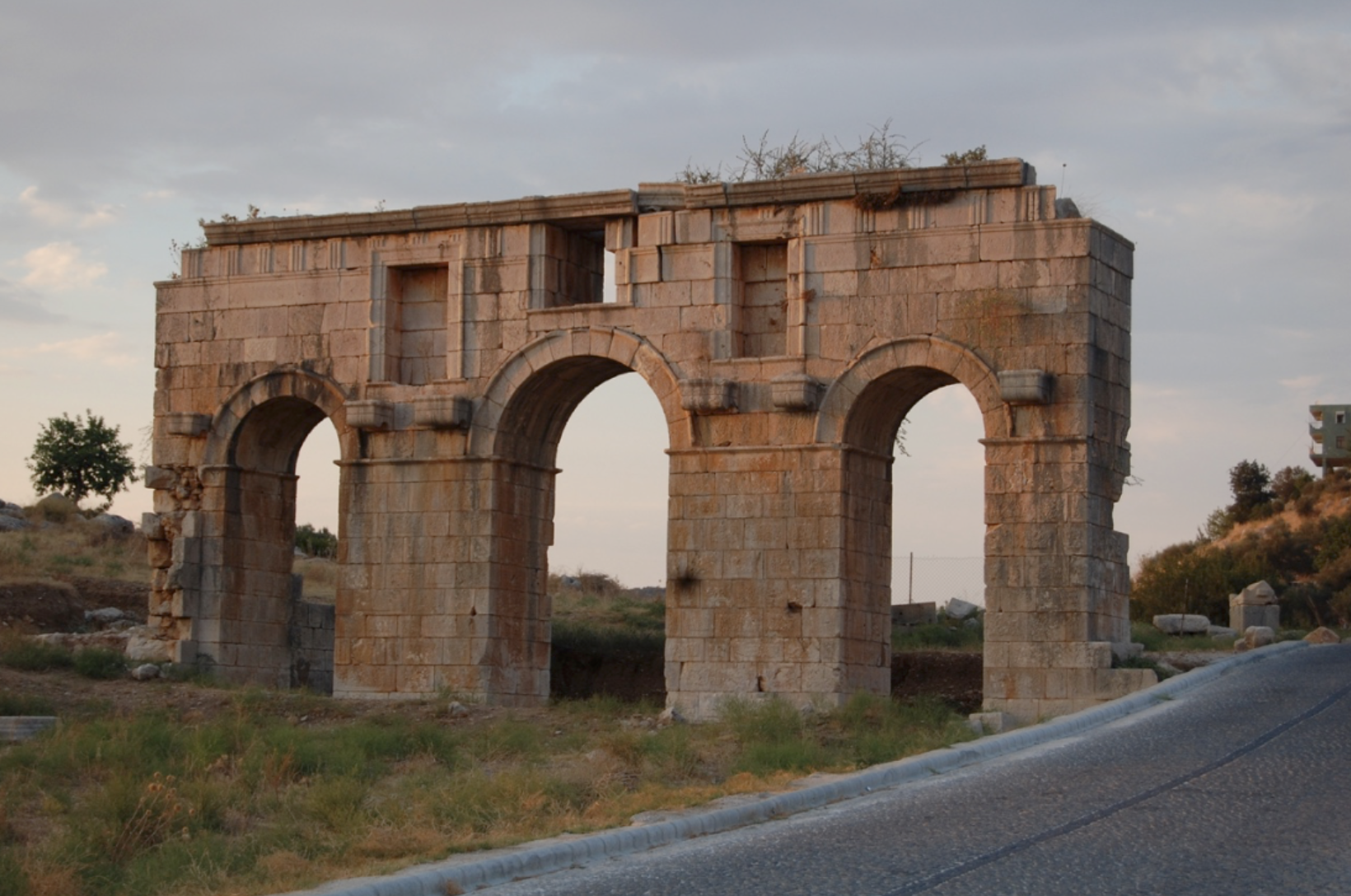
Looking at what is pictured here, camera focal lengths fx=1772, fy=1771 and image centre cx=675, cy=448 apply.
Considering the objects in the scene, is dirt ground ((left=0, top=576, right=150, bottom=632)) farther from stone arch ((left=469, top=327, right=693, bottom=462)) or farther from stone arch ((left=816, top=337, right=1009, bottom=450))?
stone arch ((left=816, top=337, right=1009, bottom=450))

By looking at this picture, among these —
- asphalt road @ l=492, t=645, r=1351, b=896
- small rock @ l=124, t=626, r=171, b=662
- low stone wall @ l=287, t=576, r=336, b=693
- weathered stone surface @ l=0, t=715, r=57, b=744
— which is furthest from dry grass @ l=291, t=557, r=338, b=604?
asphalt road @ l=492, t=645, r=1351, b=896

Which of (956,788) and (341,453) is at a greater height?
(341,453)

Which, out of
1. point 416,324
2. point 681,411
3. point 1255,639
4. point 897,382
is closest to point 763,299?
point 681,411

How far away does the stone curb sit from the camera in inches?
334

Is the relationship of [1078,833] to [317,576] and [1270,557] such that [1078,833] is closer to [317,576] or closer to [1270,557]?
[317,576]

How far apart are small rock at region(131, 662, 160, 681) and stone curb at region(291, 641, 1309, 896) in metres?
10.0

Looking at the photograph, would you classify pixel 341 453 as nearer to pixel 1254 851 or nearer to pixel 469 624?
pixel 469 624

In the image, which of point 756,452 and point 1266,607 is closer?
point 756,452

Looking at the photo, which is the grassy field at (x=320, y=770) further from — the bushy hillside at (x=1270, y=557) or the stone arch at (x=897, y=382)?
the bushy hillside at (x=1270, y=557)

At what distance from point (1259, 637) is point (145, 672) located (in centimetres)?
1272


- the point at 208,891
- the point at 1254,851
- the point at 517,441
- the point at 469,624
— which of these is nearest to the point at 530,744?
the point at 469,624

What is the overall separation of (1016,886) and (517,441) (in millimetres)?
11998

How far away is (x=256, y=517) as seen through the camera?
20844mm

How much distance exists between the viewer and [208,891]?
349 inches
